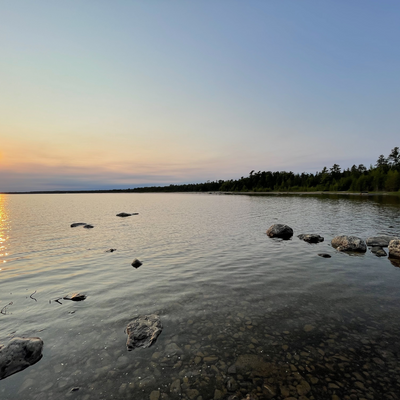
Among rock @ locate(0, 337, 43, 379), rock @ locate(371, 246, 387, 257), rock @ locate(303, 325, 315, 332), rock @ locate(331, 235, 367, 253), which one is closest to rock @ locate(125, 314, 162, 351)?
rock @ locate(0, 337, 43, 379)

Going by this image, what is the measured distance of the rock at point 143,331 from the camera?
297 inches

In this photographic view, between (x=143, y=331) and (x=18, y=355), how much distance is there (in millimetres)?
3685

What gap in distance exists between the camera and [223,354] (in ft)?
23.0

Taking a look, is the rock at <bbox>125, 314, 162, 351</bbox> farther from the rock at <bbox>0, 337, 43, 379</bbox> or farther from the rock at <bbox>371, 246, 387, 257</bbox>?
the rock at <bbox>371, 246, 387, 257</bbox>

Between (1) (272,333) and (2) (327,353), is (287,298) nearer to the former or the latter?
(1) (272,333)

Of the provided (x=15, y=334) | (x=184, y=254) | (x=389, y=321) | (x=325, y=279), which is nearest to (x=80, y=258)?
(x=184, y=254)

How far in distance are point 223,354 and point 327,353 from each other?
126 inches

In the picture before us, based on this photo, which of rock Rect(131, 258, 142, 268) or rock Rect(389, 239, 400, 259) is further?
rock Rect(389, 239, 400, 259)

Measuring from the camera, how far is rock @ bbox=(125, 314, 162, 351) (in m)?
7.55

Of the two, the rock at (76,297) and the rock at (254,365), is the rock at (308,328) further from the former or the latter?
the rock at (76,297)

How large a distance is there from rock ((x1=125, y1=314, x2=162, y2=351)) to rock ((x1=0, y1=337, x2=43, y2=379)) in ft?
8.94

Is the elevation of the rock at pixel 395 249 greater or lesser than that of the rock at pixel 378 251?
greater

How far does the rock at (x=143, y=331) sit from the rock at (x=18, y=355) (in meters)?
2.73

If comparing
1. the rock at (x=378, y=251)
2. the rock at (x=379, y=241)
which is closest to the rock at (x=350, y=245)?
the rock at (x=378, y=251)
